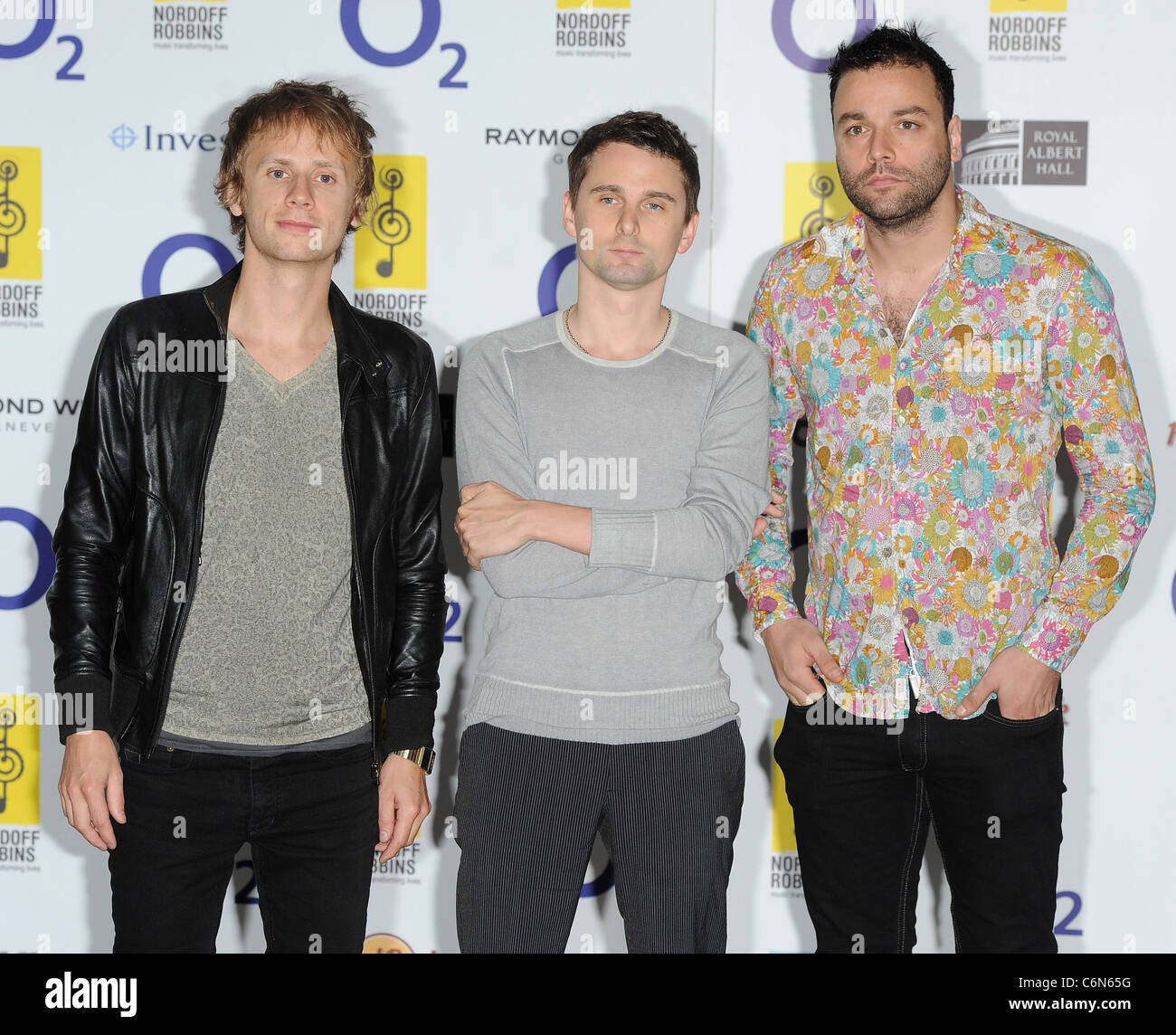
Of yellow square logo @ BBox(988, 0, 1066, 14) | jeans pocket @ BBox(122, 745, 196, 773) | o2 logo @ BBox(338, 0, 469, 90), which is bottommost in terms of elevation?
jeans pocket @ BBox(122, 745, 196, 773)

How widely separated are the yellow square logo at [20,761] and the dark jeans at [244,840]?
1.48 m

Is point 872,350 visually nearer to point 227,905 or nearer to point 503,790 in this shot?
point 503,790

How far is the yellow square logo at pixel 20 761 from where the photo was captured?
3.47m

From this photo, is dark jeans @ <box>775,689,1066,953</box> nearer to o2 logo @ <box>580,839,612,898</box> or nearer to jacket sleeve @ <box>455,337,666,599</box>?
jacket sleeve @ <box>455,337,666,599</box>

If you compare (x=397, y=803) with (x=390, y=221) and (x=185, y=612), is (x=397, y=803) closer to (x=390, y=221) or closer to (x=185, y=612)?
(x=185, y=612)

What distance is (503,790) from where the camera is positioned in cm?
221

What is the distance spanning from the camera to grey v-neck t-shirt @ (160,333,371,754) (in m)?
2.18

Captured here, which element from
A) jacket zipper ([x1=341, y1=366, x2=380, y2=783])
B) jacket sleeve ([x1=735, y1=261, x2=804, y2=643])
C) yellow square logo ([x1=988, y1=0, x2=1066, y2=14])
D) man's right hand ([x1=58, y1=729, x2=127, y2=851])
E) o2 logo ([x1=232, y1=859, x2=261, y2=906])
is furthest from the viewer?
o2 logo ([x1=232, y1=859, x2=261, y2=906])

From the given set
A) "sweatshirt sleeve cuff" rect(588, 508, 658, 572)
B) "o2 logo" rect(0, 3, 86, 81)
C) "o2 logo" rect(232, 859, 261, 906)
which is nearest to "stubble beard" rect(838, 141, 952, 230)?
"sweatshirt sleeve cuff" rect(588, 508, 658, 572)

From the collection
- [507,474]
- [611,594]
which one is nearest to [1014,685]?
[611,594]

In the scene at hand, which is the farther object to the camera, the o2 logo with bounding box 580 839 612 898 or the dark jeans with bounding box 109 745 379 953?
the o2 logo with bounding box 580 839 612 898

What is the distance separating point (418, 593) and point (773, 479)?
86 cm

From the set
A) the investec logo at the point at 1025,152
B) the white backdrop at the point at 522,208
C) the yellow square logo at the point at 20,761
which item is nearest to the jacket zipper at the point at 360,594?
the white backdrop at the point at 522,208
